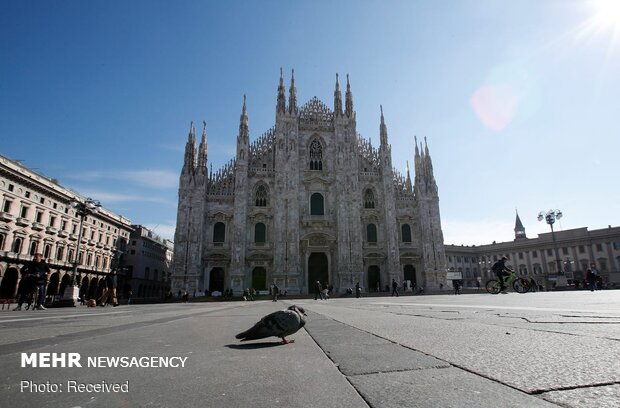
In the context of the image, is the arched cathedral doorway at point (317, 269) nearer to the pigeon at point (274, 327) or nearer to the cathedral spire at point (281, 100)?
the cathedral spire at point (281, 100)

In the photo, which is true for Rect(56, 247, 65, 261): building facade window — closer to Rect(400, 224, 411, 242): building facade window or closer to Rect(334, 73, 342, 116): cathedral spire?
Rect(334, 73, 342, 116): cathedral spire

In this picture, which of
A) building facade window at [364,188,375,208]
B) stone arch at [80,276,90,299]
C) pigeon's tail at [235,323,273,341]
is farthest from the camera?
stone arch at [80,276,90,299]

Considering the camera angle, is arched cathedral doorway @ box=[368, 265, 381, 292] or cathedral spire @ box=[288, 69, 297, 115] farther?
cathedral spire @ box=[288, 69, 297, 115]

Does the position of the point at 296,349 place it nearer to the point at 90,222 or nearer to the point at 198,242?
the point at 198,242

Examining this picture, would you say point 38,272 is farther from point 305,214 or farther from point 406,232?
point 406,232

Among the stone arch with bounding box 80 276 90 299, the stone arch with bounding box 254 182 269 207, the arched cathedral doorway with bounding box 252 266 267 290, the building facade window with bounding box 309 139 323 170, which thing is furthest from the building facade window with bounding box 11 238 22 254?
the building facade window with bounding box 309 139 323 170

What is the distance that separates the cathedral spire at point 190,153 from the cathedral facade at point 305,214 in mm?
88

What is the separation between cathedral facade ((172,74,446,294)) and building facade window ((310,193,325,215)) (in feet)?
0.31

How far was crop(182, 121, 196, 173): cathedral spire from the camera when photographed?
30.3 meters

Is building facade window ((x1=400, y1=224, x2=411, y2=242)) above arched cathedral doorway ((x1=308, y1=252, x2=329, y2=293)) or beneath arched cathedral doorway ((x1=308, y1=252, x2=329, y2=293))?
above

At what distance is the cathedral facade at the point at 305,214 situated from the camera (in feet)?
94.8

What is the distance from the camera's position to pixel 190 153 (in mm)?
30906

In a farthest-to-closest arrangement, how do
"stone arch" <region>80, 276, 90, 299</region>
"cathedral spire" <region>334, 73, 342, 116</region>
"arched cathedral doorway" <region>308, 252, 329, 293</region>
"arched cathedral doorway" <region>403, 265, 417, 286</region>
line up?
"stone arch" <region>80, 276, 90, 299</region>
"cathedral spire" <region>334, 73, 342, 116</region>
"arched cathedral doorway" <region>403, 265, 417, 286</region>
"arched cathedral doorway" <region>308, 252, 329, 293</region>

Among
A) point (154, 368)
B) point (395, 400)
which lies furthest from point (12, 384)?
point (395, 400)
